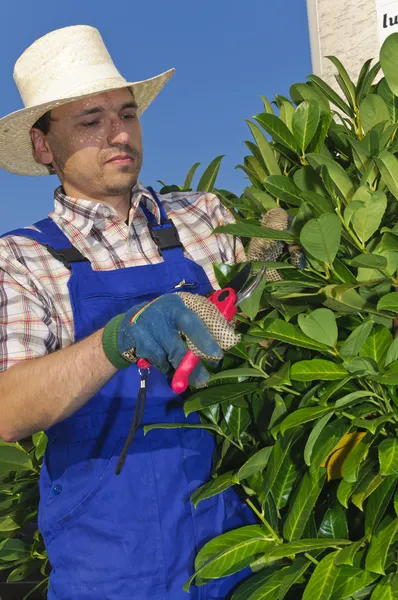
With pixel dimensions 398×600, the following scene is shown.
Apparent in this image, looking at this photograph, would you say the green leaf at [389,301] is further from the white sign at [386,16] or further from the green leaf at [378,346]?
the white sign at [386,16]

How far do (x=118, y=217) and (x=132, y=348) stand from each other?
88 cm

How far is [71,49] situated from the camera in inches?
107

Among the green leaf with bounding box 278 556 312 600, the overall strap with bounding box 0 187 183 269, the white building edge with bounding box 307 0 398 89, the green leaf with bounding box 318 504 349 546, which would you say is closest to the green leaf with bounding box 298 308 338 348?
the green leaf with bounding box 318 504 349 546

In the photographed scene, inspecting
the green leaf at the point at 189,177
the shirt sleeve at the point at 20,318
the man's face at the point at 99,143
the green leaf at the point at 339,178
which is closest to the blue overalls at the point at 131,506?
the shirt sleeve at the point at 20,318

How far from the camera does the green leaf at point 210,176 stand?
10.2ft

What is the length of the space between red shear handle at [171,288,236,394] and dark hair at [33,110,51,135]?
120 centimetres

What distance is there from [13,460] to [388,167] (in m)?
2.03

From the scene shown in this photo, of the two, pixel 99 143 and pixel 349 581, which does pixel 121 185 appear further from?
pixel 349 581

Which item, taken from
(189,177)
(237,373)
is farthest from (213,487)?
(189,177)

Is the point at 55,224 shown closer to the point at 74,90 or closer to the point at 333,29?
the point at 74,90

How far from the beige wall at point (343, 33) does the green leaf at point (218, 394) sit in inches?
117

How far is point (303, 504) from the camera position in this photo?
182cm

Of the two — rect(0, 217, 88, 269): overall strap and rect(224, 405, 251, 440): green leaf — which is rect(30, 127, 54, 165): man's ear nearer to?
rect(0, 217, 88, 269): overall strap

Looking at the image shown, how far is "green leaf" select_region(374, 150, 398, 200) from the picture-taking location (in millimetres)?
1779
